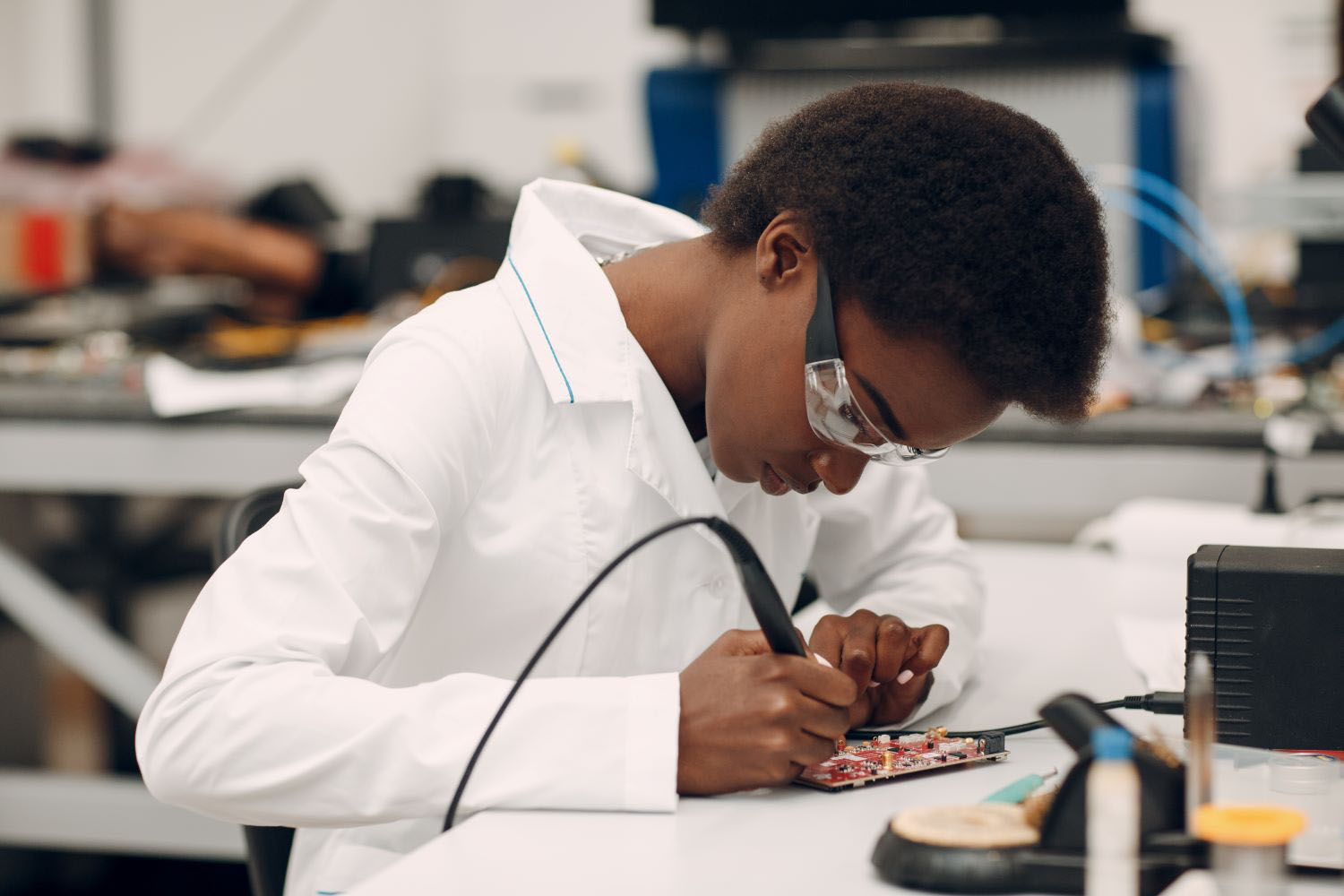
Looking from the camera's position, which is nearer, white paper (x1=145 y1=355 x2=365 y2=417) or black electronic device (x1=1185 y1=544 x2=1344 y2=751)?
black electronic device (x1=1185 y1=544 x2=1344 y2=751)

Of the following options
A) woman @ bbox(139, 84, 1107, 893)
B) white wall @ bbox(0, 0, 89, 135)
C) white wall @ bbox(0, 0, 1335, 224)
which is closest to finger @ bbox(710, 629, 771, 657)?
woman @ bbox(139, 84, 1107, 893)

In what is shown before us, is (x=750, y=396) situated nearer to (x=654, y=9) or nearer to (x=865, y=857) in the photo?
(x=865, y=857)

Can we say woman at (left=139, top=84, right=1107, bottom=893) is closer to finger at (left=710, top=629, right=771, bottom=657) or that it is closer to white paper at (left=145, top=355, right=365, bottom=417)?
finger at (left=710, top=629, right=771, bottom=657)

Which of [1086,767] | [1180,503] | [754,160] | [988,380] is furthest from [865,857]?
[1180,503]

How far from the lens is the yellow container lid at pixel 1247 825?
1.70ft

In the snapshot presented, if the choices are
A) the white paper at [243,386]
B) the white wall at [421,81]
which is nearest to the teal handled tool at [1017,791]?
the white paper at [243,386]

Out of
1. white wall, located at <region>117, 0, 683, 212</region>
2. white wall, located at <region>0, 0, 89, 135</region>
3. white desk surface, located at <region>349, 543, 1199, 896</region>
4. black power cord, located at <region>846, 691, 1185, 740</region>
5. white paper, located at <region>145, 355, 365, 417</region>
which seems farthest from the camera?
white wall, located at <region>117, 0, 683, 212</region>

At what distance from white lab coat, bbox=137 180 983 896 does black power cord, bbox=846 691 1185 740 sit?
0.23 feet

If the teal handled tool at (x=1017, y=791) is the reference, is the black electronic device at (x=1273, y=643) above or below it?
above

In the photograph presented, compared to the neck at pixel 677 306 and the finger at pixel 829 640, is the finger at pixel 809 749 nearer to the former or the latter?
the finger at pixel 829 640

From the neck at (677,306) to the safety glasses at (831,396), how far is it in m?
A: 0.11

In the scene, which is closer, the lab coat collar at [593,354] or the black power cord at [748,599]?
the black power cord at [748,599]

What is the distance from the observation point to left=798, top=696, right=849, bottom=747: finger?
0.78 metres

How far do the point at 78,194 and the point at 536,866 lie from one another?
2.99 metres
